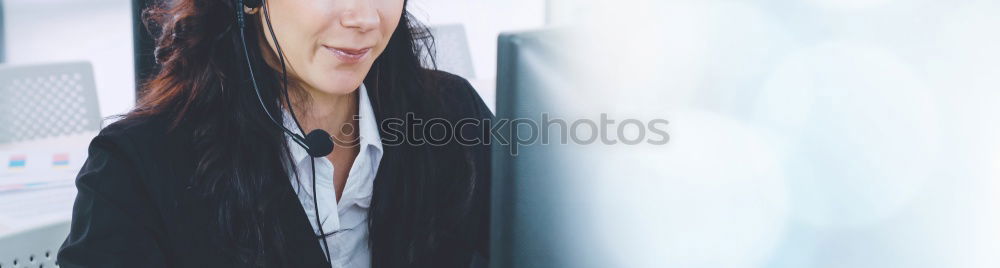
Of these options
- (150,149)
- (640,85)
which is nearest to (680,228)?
(640,85)

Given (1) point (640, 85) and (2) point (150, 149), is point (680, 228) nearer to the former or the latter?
(1) point (640, 85)

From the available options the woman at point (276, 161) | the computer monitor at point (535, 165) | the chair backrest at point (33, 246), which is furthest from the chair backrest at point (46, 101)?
the computer monitor at point (535, 165)

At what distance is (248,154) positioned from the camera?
3.20 feet

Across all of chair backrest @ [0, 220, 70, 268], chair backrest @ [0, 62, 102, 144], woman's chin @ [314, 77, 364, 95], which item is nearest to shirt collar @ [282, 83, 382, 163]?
woman's chin @ [314, 77, 364, 95]

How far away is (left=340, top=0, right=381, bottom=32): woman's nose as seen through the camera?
0.89m

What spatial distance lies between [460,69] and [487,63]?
1.29 meters

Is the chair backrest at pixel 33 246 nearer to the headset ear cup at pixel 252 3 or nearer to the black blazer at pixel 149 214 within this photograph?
the black blazer at pixel 149 214

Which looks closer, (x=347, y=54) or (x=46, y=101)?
(x=347, y=54)

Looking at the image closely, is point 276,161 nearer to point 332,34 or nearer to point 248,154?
point 248,154

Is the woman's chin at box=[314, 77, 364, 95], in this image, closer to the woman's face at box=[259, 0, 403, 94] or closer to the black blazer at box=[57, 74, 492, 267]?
the woman's face at box=[259, 0, 403, 94]

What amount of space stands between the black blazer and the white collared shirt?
5 cm

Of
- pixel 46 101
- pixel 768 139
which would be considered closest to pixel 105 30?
pixel 46 101

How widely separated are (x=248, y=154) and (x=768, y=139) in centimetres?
72

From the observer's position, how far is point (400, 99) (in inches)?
44.4
